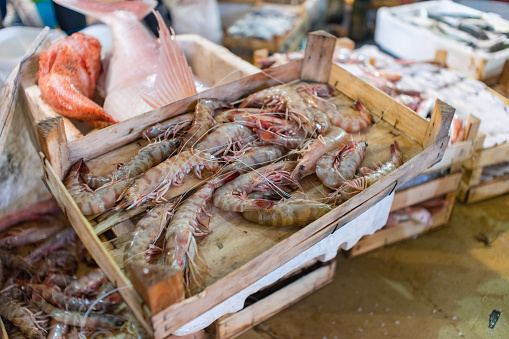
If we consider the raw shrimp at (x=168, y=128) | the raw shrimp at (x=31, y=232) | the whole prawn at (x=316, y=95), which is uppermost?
the whole prawn at (x=316, y=95)

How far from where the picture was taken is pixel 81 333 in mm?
2350

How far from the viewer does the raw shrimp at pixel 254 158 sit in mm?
2158

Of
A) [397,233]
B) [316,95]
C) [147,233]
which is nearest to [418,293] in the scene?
[397,233]

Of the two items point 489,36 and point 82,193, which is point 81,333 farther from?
point 489,36

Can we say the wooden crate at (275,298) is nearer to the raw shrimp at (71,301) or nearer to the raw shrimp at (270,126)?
the raw shrimp at (71,301)

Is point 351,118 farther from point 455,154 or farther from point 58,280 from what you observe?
point 58,280

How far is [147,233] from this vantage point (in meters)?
1.80

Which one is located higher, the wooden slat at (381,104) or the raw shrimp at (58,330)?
the wooden slat at (381,104)

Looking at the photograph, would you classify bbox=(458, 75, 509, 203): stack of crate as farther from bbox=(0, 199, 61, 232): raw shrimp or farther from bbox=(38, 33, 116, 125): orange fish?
bbox=(0, 199, 61, 232): raw shrimp

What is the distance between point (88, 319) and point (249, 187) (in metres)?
1.36

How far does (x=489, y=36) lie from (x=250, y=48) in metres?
3.02

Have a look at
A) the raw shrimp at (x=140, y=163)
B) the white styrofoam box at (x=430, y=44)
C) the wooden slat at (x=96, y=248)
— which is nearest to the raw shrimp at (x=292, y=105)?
the raw shrimp at (x=140, y=163)

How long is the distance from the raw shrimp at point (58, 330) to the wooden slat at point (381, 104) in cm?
243

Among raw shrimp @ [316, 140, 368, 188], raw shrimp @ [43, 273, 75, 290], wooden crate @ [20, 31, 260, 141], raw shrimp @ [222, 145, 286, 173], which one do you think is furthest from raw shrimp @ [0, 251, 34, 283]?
raw shrimp @ [316, 140, 368, 188]
